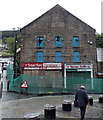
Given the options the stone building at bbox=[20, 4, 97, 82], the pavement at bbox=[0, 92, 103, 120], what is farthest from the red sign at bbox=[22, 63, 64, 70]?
the pavement at bbox=[0, 92, 103, 120]

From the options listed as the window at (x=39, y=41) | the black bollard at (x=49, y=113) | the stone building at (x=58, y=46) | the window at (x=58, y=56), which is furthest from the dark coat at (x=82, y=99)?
the window at (x=39, y=41)

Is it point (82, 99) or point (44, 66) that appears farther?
point (44, 66)

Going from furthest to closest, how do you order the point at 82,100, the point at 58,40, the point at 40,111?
the point at 58,40, the point at 40,111, the point at 82,100

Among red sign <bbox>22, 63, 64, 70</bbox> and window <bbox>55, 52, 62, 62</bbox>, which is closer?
red sign <bbox>22, 63, 64, 70</bbox>

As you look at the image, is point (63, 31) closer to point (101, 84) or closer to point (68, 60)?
point (68, 60)

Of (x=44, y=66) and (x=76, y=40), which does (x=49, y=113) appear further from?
(x=76, y=40)

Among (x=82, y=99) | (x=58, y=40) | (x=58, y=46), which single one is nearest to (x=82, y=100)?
(x=82, y=99)

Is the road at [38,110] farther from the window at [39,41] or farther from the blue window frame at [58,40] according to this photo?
the window at [39,41]

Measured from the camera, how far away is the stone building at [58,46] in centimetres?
2319

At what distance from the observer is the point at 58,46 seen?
24000 millimetres

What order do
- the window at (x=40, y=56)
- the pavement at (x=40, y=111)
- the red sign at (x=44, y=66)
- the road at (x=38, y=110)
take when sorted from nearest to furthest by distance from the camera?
the pavement at (x=40, y=111)
the road at (x=38, y=110)
the red sign at (x=44, y=66)
the window at (x=40, y=56)

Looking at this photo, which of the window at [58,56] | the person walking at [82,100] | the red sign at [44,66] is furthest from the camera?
the window at [58,56]

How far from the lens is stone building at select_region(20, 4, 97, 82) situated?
23.2m

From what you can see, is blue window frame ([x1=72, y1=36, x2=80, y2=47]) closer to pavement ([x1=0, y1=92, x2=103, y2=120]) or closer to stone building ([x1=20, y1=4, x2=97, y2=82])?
stone building ([x1=20, y1=4, x2=97, y2=82])
